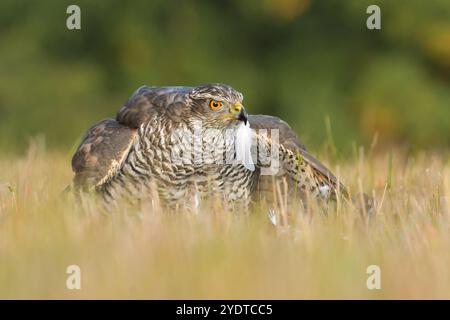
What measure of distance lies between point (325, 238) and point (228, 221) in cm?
54

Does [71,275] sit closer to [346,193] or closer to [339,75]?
[346,193]

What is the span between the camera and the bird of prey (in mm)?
5098

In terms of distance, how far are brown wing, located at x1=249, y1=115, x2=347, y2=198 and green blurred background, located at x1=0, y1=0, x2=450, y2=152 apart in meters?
6.18

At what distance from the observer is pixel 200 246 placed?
3656mm

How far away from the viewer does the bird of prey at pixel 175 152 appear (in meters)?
5.10

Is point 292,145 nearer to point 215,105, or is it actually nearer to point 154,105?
point 215,105

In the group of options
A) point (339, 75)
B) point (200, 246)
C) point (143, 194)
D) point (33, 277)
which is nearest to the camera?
point (33, 277)

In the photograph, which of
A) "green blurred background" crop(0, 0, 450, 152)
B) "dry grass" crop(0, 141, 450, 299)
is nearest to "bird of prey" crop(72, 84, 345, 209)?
"dry grass" crop(0, 141, 450, 299)

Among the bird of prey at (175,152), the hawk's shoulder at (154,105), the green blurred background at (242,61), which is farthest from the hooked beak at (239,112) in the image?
the green blurred background at (242,61)

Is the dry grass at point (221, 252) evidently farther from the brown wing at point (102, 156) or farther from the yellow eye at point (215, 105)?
the yellow eye at point (215, 105)

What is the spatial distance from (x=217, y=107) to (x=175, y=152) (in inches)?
14.4

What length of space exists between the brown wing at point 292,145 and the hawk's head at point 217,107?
0.99 ft

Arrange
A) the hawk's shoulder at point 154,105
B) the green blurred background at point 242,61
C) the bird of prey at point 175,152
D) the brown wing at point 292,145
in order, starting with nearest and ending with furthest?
the bird of prey at point 175,152
the hawk's shoulder at point 154,105
the brown wing at point 292,145
the green blurred background at point 242,61

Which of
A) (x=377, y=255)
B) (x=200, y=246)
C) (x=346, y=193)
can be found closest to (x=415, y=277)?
(x=377, y=255)
